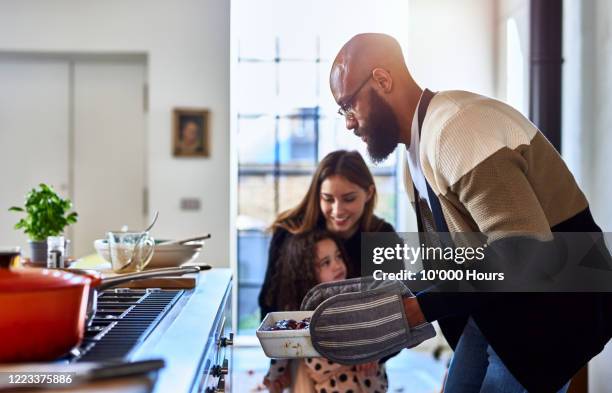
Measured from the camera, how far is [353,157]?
2.39 m

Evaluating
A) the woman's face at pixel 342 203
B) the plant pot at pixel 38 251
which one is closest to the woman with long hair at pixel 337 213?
the woman's face at pixel 342 203

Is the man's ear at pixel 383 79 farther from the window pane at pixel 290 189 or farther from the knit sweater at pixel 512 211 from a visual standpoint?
the window pane at pixel 290 189

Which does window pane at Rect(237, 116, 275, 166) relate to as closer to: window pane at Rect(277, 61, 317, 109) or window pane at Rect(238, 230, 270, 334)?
window pane at Rect(277, 61, 317, 109)

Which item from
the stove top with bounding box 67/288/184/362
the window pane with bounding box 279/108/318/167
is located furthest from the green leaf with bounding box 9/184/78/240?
the window pane with bounding box 279/108/318/167

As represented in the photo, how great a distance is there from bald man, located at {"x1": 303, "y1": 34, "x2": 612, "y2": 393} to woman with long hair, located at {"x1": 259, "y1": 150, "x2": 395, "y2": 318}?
1.00 meters

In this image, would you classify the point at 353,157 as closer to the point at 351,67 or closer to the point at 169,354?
the point at 351,67

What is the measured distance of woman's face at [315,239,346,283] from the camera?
2.29 metres

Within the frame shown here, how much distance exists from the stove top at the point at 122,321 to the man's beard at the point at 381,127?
1.79ft

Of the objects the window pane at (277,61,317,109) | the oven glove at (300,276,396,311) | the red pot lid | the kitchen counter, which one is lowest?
the oven glove at (300,276,396,311)

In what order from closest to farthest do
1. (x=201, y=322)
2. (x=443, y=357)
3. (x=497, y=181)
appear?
(x=201, y=322)
(x=497, y=181)
(x=443, y=357)

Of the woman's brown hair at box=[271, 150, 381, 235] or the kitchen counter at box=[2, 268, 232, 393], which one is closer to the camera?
the kitchen counter at box=[2, 268, 232, 393]

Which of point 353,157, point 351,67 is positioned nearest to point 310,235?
point 353,157

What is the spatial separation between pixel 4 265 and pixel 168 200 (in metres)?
2.80

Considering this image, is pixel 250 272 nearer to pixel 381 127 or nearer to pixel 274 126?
pixel 274 126
